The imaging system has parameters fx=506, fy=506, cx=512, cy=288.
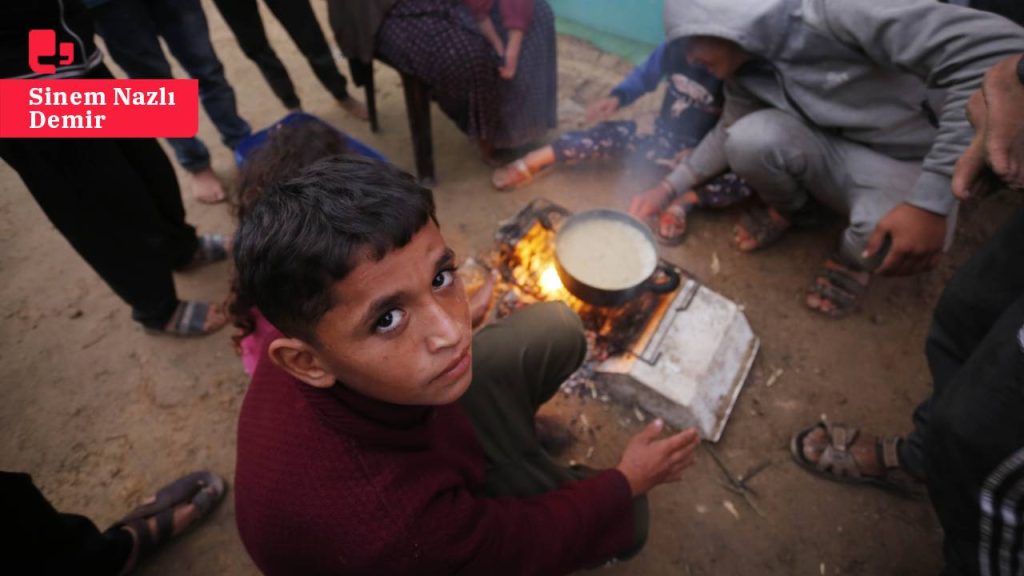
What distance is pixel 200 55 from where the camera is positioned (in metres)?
3.30

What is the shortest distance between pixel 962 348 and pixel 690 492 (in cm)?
130

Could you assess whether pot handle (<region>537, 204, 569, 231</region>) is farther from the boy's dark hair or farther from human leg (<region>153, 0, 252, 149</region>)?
human leg (<region>153, 0, 252, 149</region>)

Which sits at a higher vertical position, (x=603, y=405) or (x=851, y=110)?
(x=851, y=110)

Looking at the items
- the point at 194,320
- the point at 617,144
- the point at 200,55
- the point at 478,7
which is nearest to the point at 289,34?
the point at 200,55

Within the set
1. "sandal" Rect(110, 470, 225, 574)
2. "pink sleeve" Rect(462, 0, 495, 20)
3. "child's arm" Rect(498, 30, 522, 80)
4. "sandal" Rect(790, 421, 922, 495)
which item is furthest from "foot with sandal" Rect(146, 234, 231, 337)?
"sandal" Rect(790, 421, 922, 495)

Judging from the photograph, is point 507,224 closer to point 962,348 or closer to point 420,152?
point 420,152

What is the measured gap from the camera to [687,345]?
8.75ft

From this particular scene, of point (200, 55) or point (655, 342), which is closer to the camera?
point (655, 342)

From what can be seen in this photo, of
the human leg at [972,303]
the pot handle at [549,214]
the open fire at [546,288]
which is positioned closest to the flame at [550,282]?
the open fire at [546,288]

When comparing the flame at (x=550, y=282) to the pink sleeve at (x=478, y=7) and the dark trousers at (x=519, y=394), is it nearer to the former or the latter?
the dark trousers at (x=519, y=394)

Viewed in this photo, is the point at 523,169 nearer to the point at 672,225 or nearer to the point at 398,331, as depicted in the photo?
the point at 672,225

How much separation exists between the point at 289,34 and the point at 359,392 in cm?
354

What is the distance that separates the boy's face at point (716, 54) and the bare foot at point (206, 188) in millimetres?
3397

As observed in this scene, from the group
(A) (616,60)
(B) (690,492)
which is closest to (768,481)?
(B) (690,492)
